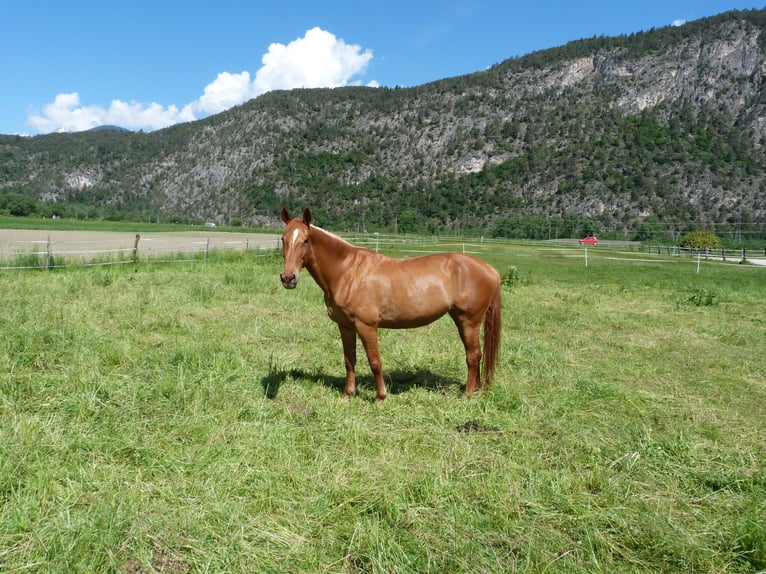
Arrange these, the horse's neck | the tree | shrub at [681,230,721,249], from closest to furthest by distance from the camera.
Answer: the horse's neck → shrub at [681,230,721,249] → the tree

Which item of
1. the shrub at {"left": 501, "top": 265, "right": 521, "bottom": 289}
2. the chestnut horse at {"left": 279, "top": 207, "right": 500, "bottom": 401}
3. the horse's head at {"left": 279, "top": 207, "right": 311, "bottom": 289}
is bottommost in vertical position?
the shrub at {"left": 501, "top": 265, "right": 521, "bottom": 289}

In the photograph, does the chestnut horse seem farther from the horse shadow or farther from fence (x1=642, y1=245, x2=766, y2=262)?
fence (x1=642, y1=245, x2=766, y2=262)

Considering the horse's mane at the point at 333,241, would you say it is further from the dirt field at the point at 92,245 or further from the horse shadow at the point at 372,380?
the dirt field at the point at 92,245

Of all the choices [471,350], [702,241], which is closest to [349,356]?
[471,350]

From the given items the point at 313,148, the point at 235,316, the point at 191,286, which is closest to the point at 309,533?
the point at 235,316

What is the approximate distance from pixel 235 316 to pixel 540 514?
7537mm

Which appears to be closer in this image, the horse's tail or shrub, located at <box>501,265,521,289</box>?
the horse's tail

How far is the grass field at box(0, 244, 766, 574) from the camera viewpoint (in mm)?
2605

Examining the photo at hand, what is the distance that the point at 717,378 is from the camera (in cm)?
638

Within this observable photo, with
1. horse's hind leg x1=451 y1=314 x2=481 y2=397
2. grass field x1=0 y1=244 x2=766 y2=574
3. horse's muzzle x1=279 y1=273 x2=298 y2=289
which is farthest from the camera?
horse's hind leg x1=451 y1=314 x2=481 y2=397

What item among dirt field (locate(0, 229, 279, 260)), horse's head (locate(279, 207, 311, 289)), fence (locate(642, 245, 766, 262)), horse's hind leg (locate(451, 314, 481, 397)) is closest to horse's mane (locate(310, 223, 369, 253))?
horse's head (locate(279, 207, 311, 289))

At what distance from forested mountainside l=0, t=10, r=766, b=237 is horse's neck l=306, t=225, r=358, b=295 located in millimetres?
71761

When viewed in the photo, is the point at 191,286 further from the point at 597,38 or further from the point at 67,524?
the point at 597,38

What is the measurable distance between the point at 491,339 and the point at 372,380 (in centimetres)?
171
